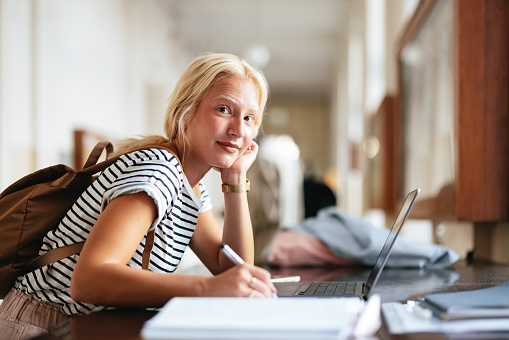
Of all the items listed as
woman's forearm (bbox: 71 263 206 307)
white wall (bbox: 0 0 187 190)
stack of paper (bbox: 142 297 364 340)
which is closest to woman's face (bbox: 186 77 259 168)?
woman's forearm (bbox: 71 263 206 307)

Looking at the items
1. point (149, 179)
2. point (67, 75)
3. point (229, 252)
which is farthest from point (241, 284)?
point (67, 75)

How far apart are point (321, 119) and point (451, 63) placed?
1142 cm

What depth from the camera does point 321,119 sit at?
13211mm

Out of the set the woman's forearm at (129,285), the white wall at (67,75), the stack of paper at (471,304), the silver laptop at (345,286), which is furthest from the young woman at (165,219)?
the white wall at (67,75)

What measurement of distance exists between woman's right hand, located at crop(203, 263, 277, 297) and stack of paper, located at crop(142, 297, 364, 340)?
6 centimetres

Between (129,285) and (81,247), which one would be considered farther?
(81,247)

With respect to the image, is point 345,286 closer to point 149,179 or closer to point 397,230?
point 397,230

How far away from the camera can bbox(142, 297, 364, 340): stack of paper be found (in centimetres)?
62

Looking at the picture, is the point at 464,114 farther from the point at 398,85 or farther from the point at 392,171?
the point at 392,171

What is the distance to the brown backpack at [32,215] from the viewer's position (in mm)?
1110

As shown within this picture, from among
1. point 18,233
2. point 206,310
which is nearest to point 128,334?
point 206,310

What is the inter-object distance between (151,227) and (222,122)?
27cm

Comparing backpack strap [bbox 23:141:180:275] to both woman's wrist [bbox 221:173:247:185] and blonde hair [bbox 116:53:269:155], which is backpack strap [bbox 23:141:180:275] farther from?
woman's wrist [bbox 221:173:247:185]

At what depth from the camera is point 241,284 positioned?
0.81 metres
